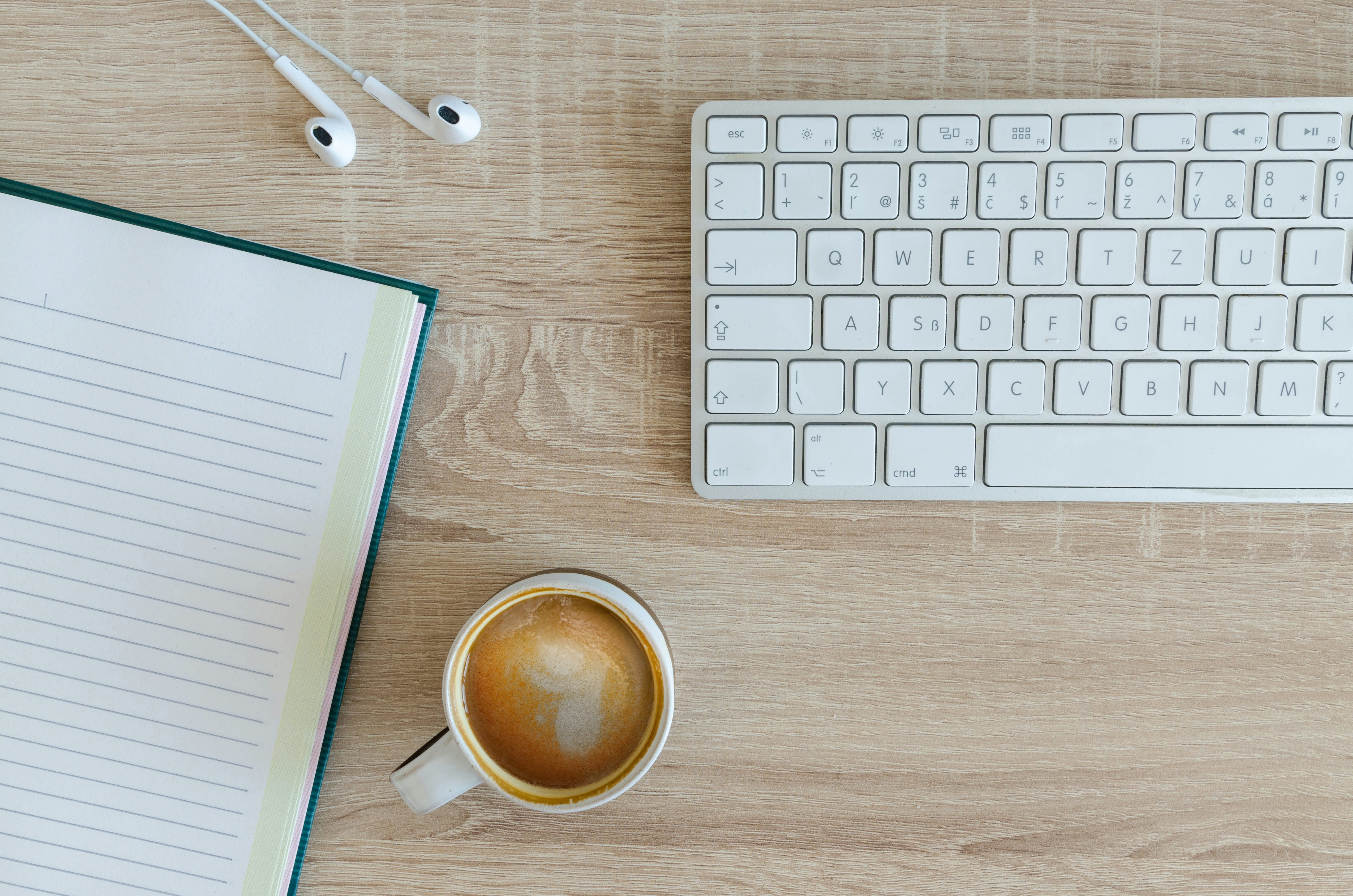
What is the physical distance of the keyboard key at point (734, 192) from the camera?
0.46m

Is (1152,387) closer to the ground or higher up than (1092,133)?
closer to the ground

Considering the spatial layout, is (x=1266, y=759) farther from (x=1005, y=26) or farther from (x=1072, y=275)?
(x=1005, y=26)

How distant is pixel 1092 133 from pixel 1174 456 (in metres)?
0.19

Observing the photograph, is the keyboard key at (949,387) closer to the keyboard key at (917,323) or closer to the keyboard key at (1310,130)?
the keyboard key at (917,323)

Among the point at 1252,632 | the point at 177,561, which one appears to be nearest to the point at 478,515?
the point at 177,561

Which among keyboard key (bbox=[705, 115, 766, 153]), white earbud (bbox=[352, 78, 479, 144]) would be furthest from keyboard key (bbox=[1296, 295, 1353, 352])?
white earbud (bbox=[352, 78, 479, 144])

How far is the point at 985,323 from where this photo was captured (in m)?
0.47

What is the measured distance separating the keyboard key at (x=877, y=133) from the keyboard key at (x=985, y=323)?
9cm

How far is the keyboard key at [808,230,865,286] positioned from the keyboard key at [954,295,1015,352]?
0.20 ft

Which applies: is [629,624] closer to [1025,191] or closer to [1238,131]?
[1025,191]

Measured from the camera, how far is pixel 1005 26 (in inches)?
19.4

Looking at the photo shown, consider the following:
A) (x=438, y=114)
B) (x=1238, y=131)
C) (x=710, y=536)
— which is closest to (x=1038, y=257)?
(x=1238, y=131)

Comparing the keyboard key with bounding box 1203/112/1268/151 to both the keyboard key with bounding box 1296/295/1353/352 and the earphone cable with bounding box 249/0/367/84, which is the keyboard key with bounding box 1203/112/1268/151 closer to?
the keyboard key with bounding box 1296/295/1353/352

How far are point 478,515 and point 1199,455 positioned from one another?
42 centimetres
